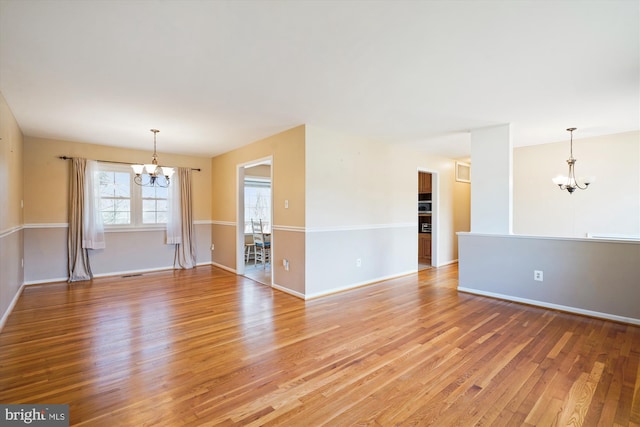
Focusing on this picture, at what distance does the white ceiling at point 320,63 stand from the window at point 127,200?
1656 millimetres

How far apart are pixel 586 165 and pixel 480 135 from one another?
87.7 inches

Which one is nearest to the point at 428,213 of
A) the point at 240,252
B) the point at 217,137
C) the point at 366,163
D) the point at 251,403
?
the point at 366,163

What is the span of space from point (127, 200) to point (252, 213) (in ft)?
9.57

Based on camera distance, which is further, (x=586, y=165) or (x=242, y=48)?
(x=586, y=165)

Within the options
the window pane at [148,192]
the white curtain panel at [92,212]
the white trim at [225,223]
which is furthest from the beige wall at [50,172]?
the white trim at [225,223]

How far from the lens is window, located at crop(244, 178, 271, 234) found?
26.0ft

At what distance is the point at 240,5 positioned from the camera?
1.77 metres

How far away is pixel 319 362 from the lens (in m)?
2.48

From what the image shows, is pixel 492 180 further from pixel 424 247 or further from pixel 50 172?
pixel 50 172

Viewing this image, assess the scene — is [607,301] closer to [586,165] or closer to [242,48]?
[586,165]

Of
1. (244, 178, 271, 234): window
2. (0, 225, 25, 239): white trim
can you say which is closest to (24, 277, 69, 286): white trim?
(0, 225, 25, 239): white trim

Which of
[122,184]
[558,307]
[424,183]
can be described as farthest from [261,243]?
[558,307]

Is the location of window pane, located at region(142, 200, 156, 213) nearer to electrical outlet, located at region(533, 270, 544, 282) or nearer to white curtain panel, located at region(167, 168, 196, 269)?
white curtain panel, located at region(167, 168, 196, 269)

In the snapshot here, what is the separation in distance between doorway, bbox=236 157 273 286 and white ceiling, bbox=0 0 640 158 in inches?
87.0
